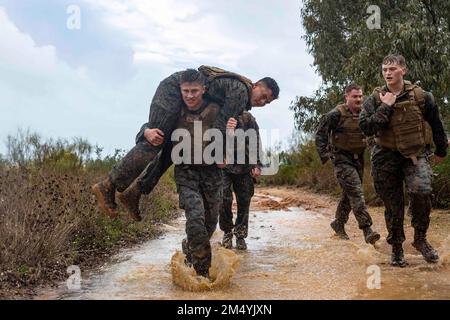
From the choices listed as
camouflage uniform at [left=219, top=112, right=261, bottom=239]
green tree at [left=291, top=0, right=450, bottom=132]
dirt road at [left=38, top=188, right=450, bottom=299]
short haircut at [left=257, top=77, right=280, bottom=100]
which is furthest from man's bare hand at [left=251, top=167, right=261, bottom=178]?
green tree at [left=291, top=0, right=450, bottom=132]

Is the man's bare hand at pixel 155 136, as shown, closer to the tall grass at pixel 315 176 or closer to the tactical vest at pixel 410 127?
the tactical vest at pixel 410 127

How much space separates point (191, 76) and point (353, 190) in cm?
347

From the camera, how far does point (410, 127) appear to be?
226 inches

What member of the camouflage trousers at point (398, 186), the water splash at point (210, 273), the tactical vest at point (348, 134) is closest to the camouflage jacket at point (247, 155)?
the tactical vest at point (348, 134)

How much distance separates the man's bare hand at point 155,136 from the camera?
5.08 m

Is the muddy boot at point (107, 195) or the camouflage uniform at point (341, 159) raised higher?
the camouflage uniform at point (341, 159)

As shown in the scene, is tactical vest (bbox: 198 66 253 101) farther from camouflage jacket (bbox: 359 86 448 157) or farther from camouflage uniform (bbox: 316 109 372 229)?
camouflage uniform (bbox: 316 109 372 229)

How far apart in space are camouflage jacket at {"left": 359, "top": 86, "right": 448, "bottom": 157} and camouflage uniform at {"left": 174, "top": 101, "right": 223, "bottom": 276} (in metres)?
1.54

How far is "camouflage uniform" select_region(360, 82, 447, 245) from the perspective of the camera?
18.8 feet

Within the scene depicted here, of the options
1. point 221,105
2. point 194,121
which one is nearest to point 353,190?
point 221,105

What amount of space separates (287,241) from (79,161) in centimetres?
560

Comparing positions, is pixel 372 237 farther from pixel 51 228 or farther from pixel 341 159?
pixel 51 228

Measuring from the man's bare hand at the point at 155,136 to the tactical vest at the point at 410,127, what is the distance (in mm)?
2295
